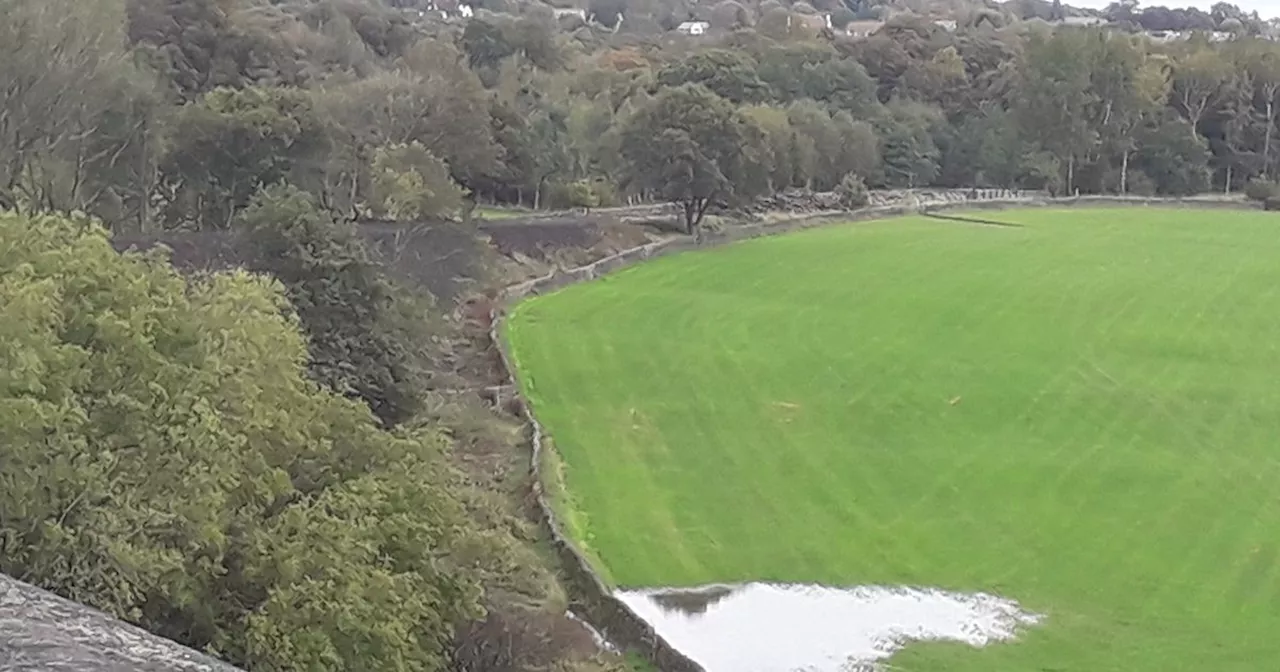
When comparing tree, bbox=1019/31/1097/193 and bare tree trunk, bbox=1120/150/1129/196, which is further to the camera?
bare tree trunk, bbox=1120/150/1129/196

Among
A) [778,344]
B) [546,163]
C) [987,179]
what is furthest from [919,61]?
[778,344]

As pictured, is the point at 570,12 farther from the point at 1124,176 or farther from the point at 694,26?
the point at 1124,176

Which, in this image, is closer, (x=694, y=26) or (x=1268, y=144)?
(x=1268, y=144)

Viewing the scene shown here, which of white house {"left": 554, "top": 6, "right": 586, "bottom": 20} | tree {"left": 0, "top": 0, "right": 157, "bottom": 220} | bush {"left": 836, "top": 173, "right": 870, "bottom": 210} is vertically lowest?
bush {"left": 836, "top": 173, "right": 870, "bottom": 210}

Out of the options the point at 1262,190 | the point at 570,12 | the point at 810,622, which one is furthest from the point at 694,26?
the point at 810,622

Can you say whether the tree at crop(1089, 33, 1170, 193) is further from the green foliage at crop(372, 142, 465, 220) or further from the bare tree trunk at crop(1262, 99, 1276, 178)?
Result: the green foliage at crop(372, 142, 465, 220)

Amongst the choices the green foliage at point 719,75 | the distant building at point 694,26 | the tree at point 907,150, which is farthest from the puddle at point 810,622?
the distant building at point 694,26

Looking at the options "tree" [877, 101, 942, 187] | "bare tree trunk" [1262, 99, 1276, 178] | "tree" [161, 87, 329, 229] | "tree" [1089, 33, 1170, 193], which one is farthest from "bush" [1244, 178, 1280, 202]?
"tree" [161, 87, 329, 229]
